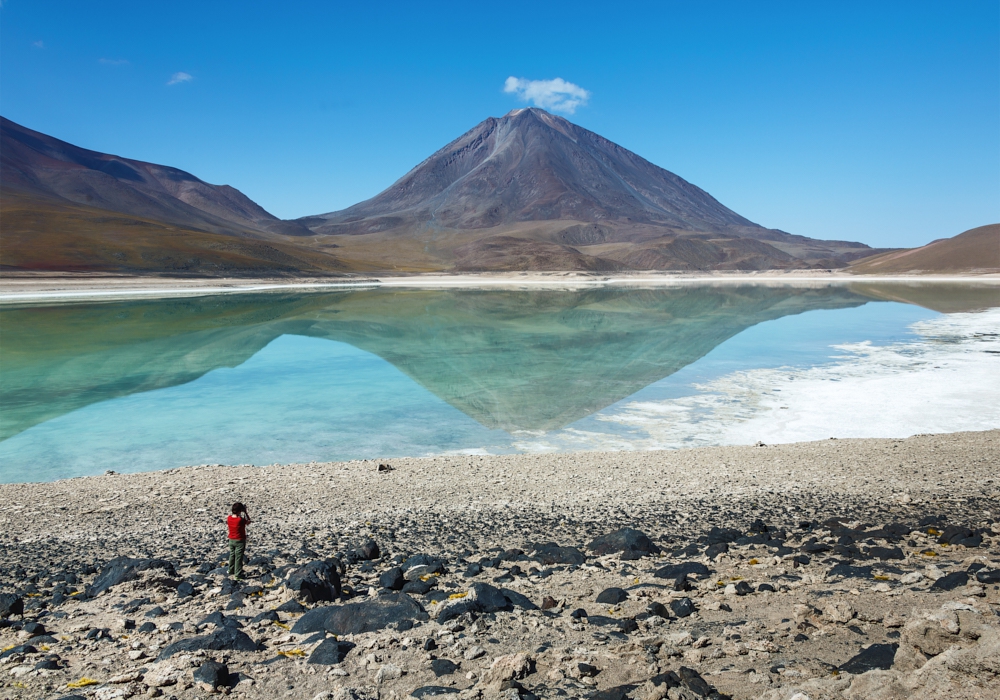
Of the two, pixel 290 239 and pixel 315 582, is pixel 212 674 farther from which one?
pixel 290 239

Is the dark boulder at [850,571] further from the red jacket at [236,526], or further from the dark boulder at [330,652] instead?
the red jacket at [236,526]

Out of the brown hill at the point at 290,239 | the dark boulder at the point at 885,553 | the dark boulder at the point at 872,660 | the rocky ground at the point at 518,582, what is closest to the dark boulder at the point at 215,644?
→ the rocky ground at the point at 518,582

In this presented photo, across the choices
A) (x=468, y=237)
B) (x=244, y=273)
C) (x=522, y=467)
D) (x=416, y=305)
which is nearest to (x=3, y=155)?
(x=468, y=237)

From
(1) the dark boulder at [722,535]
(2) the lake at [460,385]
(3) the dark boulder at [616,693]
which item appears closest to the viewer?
(3) the dark boulder at [616,693]

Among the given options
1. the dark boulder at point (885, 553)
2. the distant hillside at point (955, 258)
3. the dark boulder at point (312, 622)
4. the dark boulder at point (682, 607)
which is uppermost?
the distant hillside at point (955, 258)

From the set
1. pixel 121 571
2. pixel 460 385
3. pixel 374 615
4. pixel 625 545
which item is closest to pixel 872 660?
pixel 625 545

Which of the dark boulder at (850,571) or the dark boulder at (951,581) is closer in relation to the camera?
the dark boulder at (951,581)

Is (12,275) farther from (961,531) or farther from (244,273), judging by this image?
(961,531)
